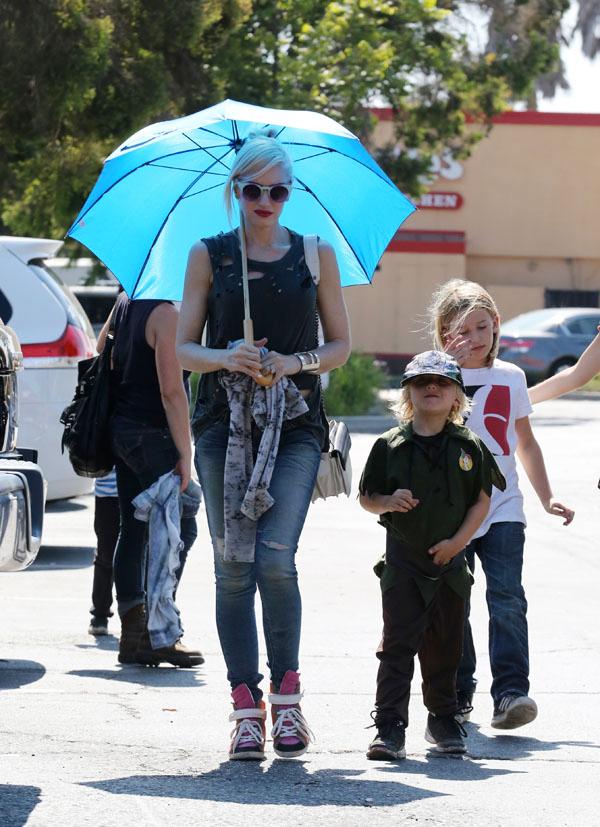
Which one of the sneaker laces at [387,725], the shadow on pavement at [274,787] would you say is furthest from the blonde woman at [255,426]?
the sneaker laces at [387,725]

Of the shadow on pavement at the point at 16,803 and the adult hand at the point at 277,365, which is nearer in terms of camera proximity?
the shadow on pavement at the point at 16,803

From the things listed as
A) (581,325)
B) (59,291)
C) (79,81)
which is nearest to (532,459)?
(59,291)

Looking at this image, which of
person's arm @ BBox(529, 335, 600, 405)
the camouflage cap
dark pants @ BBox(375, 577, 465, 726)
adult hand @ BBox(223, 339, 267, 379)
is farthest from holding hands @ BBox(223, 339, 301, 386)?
person's arm @ BBox(529, 335, 600, 405)

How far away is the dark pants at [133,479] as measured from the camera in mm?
6867

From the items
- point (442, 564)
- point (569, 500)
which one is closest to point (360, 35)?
point (569, 500)

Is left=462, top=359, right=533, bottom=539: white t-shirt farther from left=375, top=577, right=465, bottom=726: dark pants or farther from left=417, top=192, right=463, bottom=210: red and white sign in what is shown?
left=417, top=192, right=463, bottom=210: red and white sign

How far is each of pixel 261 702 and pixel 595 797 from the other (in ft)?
3.69

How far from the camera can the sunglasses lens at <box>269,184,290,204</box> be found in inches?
209

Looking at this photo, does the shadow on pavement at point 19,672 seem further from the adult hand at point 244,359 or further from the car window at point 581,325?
the car window at point 581,325

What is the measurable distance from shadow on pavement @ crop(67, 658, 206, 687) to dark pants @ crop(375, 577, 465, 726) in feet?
4.85

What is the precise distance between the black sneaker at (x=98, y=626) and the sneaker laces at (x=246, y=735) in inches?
105

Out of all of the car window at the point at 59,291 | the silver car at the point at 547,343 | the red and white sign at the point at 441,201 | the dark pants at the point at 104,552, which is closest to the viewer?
the dark pants at the point at 104,552

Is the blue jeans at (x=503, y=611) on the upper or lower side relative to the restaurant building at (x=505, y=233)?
lower

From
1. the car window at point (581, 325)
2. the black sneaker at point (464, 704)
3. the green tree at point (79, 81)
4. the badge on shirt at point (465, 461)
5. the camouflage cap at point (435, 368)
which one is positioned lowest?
the black sneaker at point (464, 704)
